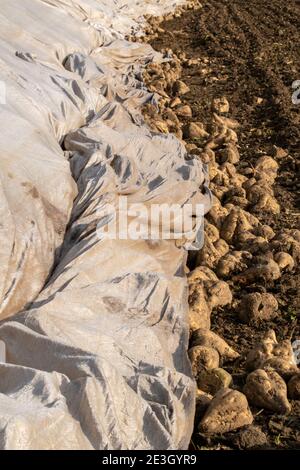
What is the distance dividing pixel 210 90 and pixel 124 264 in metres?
5.03

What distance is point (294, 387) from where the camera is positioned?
357 cm

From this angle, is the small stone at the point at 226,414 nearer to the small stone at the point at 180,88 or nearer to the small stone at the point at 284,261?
the small stone at the point at 284,261

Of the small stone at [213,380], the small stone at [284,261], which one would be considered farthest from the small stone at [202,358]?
the small stone at [284,261]

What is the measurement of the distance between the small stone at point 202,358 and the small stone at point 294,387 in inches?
16.7

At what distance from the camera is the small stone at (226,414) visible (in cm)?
328

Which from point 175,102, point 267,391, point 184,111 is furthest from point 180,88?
point 267,391

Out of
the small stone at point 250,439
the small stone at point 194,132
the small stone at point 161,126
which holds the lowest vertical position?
the small stone at point 194,132

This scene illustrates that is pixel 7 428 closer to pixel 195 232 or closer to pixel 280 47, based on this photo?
pixel 195 232

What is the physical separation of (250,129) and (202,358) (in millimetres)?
4302

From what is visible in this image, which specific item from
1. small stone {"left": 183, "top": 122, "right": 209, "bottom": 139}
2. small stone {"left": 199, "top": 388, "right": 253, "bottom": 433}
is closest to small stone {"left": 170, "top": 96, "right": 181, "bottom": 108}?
small stone {"left": 183, "top": 122, "right": 209, "bottom": 139}

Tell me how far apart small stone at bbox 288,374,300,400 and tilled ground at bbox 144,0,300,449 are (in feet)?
0.14

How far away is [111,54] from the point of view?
885 centimetres

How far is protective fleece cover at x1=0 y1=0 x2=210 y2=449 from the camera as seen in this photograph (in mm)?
2873

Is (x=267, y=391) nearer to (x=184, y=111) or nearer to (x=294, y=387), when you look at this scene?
Result: (x=294, y=387)
